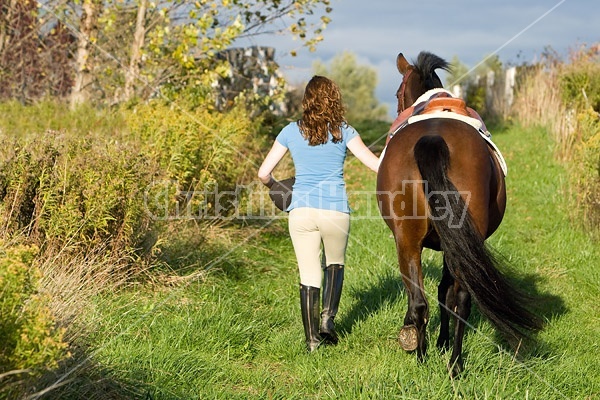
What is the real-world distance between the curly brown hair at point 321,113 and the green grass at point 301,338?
150 centimetres

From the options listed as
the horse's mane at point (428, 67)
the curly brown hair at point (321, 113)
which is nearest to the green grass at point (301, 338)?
the curly brown hair at point (321, 113)

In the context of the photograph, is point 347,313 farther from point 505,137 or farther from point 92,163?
point 505,137

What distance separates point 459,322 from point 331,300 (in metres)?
1.07

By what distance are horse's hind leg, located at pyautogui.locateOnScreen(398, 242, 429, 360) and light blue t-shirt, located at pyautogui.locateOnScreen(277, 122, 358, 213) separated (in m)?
0.65

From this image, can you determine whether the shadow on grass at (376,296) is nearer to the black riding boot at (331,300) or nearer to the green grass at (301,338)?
the green grass at (301,338)

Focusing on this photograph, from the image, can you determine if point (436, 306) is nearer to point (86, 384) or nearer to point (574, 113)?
point (86, 384)

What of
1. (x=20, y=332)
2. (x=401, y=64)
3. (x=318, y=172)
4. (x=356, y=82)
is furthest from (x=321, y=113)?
(x=356, y=82)

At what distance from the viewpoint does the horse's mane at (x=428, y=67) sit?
6.10 m

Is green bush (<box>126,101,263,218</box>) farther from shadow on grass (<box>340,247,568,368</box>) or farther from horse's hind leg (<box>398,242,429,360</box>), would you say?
horse's hind leg (<box>398,242,429,360</box>)

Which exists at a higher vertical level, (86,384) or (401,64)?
(401,64)

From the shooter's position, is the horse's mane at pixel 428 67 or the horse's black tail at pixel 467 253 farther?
the horse's mane at pixel 428 67

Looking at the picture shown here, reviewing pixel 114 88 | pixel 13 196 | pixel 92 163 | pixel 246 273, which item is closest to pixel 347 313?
pixel 246 273

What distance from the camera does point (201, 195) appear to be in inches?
332

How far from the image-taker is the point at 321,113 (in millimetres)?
5238
